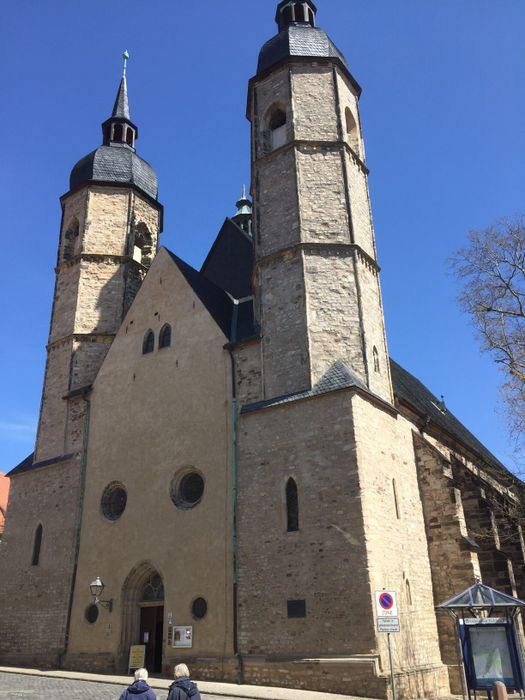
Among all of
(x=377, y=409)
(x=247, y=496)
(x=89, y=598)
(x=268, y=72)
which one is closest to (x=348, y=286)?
(x=377, y=409)

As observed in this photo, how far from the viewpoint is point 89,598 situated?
17656 mm

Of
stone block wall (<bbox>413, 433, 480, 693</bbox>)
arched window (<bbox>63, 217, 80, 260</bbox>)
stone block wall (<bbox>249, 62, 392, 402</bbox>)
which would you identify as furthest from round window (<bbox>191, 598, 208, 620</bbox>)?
arched window (<bbox>63, 217, 80, 260</bbox>)

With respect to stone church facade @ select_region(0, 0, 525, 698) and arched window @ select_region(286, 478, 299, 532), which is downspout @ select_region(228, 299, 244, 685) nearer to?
stone church facade @ select_region(0, 0, 525, 698)

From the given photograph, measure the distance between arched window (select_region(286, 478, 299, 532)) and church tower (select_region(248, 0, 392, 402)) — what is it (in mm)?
2518

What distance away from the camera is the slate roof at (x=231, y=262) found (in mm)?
22516

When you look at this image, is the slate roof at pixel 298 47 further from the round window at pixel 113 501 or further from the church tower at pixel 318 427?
the round window at pixel 113 501

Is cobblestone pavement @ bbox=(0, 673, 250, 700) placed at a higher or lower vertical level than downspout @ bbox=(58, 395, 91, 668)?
lower

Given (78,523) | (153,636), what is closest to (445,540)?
(153,636)

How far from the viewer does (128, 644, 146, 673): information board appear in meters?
16.0

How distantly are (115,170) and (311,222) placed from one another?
34.8ft

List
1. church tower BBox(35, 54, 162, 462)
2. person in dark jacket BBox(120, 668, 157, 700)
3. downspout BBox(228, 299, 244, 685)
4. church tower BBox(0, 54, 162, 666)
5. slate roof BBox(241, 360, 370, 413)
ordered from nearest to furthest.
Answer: person in dark jacket BBox(120, 668, 157, 700), downspout BBox(228, 299, 244, 685), slate roof BBox(241, 360, 370, 413), church tower BBox(0, 54, 162, 666), church tower BBox(35, 54, 162, 462)

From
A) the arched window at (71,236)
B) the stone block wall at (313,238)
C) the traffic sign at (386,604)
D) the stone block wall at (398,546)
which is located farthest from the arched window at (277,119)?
the traffic sign at (386,604)

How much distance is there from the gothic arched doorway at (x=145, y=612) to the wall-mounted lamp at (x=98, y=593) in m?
0.49

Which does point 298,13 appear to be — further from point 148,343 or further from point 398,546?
point 398,546
